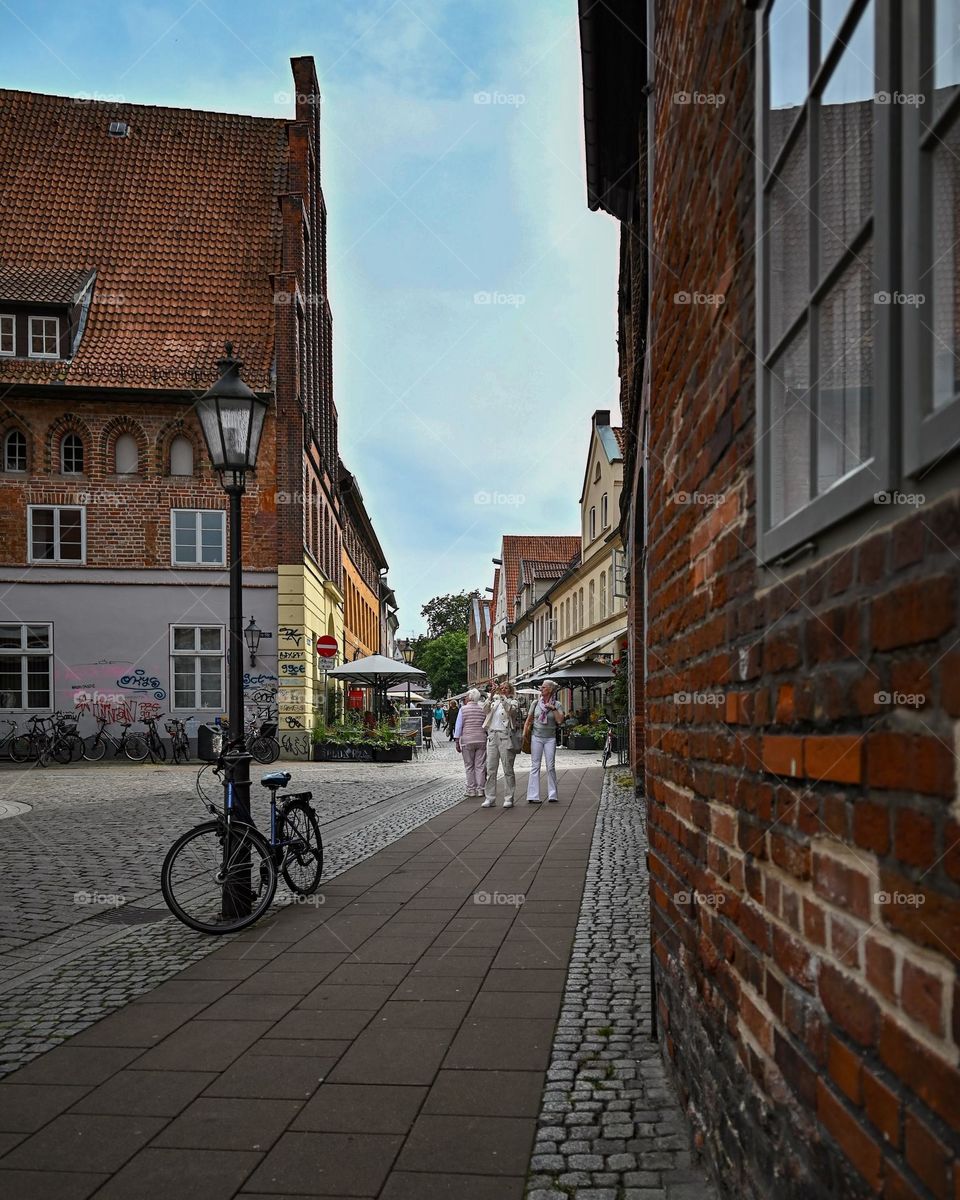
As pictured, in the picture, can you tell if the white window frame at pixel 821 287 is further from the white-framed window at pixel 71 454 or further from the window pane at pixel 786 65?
the white-framed window at pixel 71 454

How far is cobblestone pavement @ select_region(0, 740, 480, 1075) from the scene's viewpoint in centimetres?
543

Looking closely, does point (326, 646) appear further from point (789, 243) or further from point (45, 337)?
point (789, 243)

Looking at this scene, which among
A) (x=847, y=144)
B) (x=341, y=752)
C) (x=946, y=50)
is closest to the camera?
(x=946, y=50)

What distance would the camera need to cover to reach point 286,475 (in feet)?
88.7

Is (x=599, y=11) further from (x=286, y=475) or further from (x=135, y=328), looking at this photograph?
(x=135, y=328)

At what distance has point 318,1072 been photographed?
4312mm

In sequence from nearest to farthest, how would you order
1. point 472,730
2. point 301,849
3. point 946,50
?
1. point 946,50
2. point 301,849
3. point 472,730

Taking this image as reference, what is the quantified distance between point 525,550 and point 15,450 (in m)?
44.4
